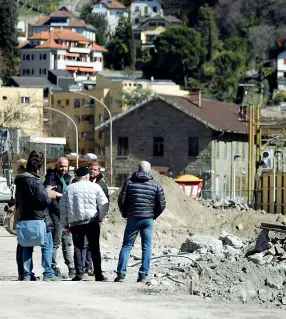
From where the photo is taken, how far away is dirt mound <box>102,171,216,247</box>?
1350 inches

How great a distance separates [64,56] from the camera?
164 meters

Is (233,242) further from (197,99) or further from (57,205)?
(197,99)

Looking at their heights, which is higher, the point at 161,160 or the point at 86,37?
the point at 86,37

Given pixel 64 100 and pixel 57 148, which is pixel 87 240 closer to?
pixel 57 148

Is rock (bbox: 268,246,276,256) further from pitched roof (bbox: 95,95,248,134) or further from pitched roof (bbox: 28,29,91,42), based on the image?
pitched roof (bbox: 28,29,91,42)

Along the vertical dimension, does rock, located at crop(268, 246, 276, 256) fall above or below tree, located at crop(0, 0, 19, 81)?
below

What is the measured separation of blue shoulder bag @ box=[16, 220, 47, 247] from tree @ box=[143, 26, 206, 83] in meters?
130

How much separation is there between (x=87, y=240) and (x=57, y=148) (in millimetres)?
63765

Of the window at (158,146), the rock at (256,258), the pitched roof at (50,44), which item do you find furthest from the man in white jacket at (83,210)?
the pitched roof at (50,44)

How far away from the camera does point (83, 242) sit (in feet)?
64.2

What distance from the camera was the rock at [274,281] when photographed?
1966 centimetres

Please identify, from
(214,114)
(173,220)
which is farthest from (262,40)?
(173,220)

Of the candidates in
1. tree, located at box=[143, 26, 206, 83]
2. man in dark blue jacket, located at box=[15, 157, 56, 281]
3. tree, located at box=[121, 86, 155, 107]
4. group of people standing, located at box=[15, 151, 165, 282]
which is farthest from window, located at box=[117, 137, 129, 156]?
tree, located at box=[143, 26, 206, 83]

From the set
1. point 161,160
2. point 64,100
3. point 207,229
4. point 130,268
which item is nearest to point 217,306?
point 130,268
